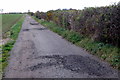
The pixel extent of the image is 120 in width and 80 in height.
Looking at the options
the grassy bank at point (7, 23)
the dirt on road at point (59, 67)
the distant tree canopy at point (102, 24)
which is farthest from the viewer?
the grassy bank at point (7, 23)

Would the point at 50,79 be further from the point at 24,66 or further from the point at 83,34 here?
the point at 83,34

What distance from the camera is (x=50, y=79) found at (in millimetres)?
6777

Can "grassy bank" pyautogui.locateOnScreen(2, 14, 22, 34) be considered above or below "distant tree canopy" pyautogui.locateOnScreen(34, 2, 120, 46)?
below

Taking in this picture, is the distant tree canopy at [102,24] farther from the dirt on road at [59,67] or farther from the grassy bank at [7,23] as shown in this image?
the grassy bank at [7,23]

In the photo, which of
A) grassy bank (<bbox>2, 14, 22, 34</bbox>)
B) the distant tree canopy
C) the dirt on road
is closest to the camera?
the dirt on road

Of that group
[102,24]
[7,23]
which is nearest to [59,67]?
[102,24]

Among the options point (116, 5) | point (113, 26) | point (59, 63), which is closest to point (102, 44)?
point (113, 26)

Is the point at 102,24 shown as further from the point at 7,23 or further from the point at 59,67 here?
the point at 7,23

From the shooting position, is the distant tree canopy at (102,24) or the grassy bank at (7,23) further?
the grassy bank at (7,23)

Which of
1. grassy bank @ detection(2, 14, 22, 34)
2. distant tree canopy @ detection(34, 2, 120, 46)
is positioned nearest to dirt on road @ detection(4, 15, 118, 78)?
distant tree canopy @ detection(34, 2, 120, 46)

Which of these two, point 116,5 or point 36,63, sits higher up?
point 116,5

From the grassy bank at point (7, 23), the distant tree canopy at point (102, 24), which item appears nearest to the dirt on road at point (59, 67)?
the distant tree canopy at point (102, 24)

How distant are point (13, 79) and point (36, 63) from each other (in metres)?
2.18

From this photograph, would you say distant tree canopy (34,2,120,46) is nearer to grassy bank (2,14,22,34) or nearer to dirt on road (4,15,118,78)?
dirt on road (4,15,118,78)
